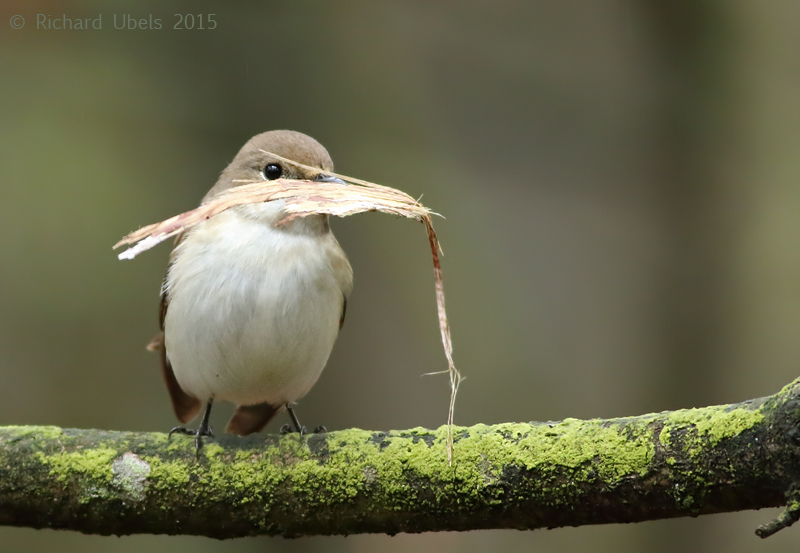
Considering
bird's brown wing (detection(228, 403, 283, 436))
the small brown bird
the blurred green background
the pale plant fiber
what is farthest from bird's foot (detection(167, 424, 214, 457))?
the blurred green background

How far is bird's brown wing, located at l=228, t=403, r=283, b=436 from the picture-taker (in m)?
4.19

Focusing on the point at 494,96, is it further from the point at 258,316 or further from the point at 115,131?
the point at 258,316

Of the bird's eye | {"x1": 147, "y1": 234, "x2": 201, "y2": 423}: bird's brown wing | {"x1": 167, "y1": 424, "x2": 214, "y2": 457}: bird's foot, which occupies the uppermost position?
the bird's eye

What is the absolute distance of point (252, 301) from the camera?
3176mm

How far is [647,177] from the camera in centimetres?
639

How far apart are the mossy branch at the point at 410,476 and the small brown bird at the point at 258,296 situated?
0.31 m

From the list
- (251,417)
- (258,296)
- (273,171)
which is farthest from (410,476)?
(251,417)

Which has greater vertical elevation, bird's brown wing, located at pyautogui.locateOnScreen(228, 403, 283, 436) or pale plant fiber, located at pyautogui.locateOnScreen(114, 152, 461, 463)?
pale plant fiber, located at pyautogui.locateOnScreen(114, 152, 461, 463)

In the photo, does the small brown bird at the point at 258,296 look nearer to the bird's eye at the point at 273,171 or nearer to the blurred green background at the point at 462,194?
the bird's eye at the point at 273,171

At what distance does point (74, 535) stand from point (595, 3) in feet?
20.9

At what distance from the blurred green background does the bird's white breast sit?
2.56 m

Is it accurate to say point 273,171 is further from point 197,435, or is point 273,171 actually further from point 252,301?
point 197,435

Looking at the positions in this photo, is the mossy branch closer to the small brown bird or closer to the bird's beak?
the small brown bird

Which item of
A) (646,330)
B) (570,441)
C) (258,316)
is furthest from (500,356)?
(570,441)
